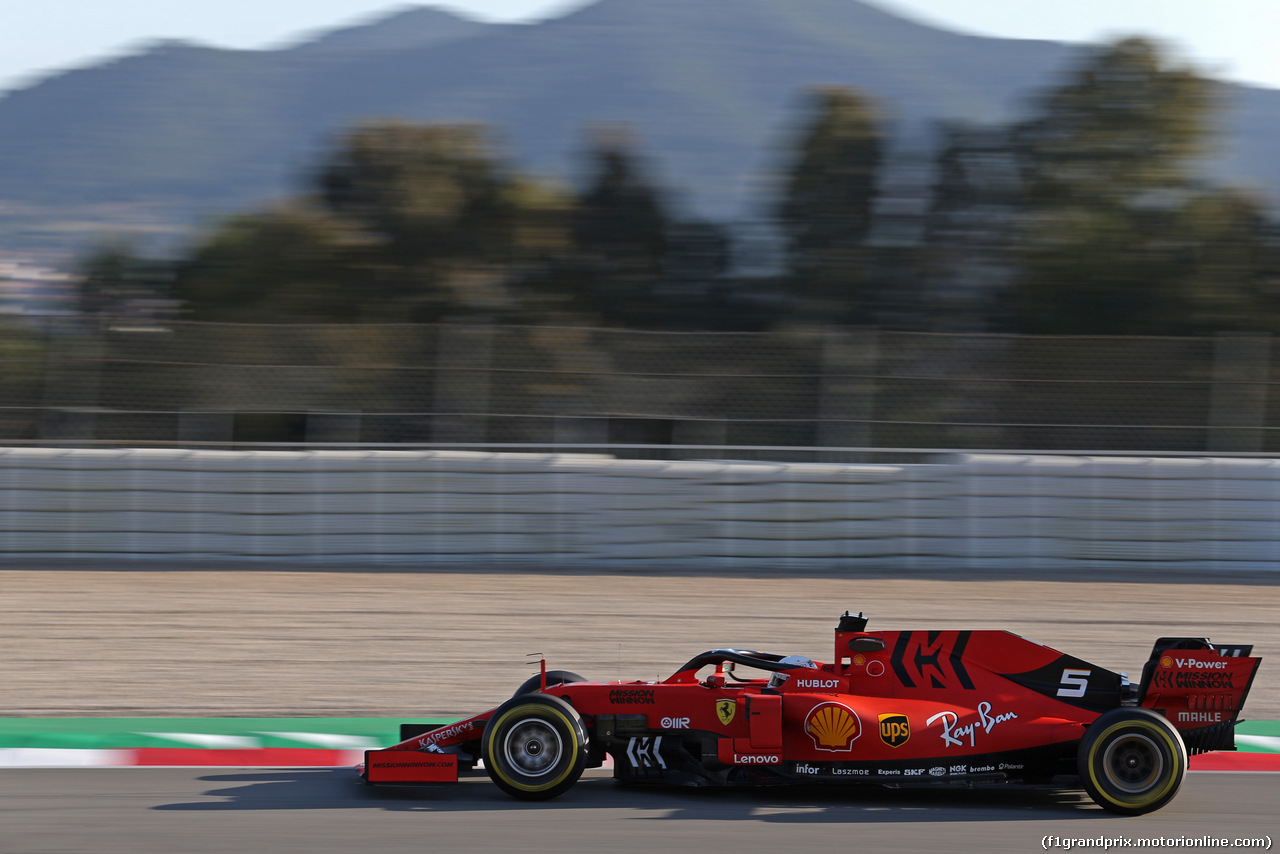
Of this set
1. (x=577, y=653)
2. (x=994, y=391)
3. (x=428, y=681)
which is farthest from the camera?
→ (x=994, y=391)

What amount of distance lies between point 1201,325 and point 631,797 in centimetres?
1411

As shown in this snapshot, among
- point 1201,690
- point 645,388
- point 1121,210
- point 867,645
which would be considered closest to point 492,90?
point 1121,210

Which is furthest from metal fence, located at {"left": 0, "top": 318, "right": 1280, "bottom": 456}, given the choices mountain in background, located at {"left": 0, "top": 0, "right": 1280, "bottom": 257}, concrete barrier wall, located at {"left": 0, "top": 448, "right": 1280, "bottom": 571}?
mountain in background, located at {"left": 0, "top": 0, "right": 1280, "bottom": 257}

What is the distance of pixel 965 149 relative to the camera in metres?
20.4

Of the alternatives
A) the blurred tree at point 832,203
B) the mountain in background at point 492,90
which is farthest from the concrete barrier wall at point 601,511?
the mountain in background at point 492,90

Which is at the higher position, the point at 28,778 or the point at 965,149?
the point at 965,149

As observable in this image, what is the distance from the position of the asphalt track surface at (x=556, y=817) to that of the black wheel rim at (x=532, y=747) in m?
0.13

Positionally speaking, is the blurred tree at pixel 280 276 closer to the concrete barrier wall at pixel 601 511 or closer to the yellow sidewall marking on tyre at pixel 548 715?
the concrete barrier wall at pixel 601 511

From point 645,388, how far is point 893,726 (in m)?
7.05

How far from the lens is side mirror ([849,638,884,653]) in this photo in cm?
441

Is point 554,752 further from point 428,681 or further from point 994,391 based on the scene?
point 994,391

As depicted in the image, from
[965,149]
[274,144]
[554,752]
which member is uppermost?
[274,144]

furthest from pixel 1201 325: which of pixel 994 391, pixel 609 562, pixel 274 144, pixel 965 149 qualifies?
pixel 274 144

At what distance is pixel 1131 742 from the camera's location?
4152mm
